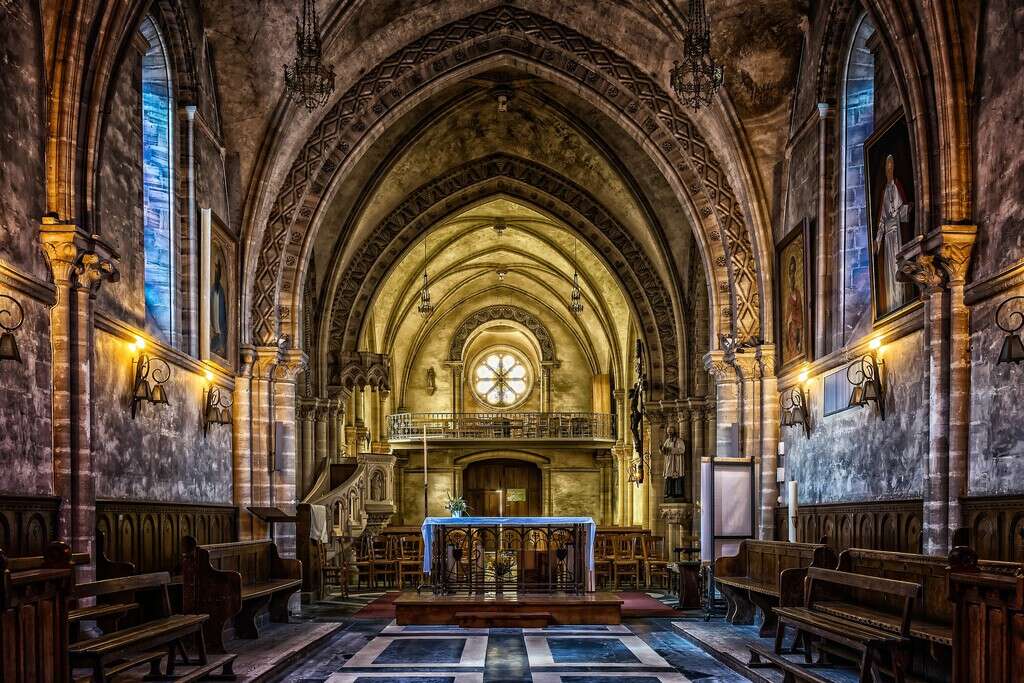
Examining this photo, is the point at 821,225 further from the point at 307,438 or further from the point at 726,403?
the point at 307,438

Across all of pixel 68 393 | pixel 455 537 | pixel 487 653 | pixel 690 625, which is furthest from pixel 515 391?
pixel 68 393

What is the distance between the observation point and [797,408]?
15.2 metres

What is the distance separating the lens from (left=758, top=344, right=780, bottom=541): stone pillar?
16.6 m

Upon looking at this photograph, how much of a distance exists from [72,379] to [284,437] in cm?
771

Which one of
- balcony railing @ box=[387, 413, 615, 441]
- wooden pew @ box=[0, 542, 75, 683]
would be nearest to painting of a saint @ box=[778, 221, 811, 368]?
wooden pew @ box=[0, 542, 75, 683]

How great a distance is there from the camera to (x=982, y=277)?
32.3 ft

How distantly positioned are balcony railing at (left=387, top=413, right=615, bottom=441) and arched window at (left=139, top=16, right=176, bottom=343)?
2154cm

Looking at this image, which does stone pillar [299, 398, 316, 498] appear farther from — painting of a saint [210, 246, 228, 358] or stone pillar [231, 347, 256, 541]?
painting of a saint [210, 246, 228, 358]

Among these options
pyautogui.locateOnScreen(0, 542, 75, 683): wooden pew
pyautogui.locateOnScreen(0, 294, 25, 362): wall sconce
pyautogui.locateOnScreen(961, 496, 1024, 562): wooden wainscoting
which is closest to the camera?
pyautogui.locateOnScreen(0, 542, 75, 683): wooden pew

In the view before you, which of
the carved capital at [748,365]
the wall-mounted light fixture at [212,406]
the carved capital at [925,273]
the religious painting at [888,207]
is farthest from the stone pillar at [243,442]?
the carved capital at [925,273]

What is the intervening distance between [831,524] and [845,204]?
407 centimetres

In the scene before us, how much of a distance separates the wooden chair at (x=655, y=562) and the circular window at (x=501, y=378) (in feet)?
46.7

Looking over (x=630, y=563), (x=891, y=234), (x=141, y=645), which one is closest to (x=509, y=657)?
(x=141, y=645)

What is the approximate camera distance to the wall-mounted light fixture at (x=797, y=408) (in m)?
15.1
